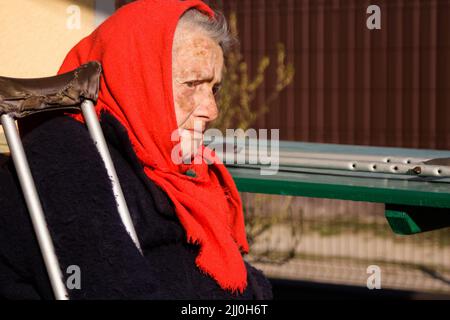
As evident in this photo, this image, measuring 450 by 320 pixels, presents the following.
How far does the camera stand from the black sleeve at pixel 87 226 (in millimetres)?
2412

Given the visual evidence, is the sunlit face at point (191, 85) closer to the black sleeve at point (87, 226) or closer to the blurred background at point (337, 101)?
the black sleeve at point (87, 226)

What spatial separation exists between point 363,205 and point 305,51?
136cm

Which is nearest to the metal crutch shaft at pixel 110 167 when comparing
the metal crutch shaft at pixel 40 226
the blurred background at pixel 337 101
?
the metal crutch shaft at pixel 40 226

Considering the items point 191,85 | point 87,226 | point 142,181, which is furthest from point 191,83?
point 87,226

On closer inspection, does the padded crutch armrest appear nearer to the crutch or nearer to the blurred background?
the crutch

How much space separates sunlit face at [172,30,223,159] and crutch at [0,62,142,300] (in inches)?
9.4

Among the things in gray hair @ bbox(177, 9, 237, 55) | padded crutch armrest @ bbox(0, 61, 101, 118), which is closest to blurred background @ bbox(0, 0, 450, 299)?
gray hair @ bbox(177, 9, 237, 55)

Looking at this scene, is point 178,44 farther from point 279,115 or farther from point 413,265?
point 279,115

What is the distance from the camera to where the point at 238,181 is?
4250 millimetres

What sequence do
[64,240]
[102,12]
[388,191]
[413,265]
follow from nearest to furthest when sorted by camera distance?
[64,240] < [388,191] < [102,12] < [413,265]

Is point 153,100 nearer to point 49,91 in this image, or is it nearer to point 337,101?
point 49,91

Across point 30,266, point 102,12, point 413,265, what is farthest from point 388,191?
point 413,265
